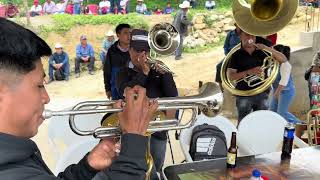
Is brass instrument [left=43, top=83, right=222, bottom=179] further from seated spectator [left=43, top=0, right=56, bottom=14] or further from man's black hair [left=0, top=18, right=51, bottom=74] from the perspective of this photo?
seated spectator [left=43, top=0, right=56, bottom=14]

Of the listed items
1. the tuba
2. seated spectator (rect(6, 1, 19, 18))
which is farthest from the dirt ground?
the tuba

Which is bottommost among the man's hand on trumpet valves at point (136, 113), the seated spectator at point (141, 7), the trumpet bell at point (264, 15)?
the man's hand on trumpet valves at point (136, 113)

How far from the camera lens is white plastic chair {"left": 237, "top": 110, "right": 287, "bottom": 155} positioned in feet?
11.1

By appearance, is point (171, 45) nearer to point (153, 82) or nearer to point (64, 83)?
point (153, 82)

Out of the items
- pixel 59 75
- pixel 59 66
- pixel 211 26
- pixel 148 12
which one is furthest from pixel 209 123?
pixel 148 12

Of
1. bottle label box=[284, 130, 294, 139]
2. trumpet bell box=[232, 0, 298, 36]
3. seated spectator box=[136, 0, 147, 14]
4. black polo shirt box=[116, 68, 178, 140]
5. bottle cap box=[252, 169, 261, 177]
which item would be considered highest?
seated spectator box=[136, 0, 147, 14]

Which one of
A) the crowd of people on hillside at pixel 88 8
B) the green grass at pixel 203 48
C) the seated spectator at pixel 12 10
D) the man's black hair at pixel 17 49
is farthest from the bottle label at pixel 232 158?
the crowd of people on hillside at pixel 88 8

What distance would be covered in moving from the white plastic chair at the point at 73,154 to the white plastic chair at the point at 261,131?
1.35 m

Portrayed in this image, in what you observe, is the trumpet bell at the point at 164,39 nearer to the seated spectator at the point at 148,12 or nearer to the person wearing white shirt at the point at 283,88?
the person wearing white shirt at the point at 283,88

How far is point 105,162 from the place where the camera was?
5.12 feet

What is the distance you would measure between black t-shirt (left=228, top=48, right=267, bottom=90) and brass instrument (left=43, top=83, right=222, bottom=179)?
6.16 ft

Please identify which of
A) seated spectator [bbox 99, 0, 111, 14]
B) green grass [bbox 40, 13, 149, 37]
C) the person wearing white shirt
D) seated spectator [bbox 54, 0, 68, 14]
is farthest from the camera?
seated spectator [bbox 99, 0, 111, 14]

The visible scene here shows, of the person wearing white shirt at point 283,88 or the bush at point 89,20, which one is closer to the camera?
the person wearing white shirt at point 283,88

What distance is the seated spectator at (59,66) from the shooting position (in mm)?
10375
